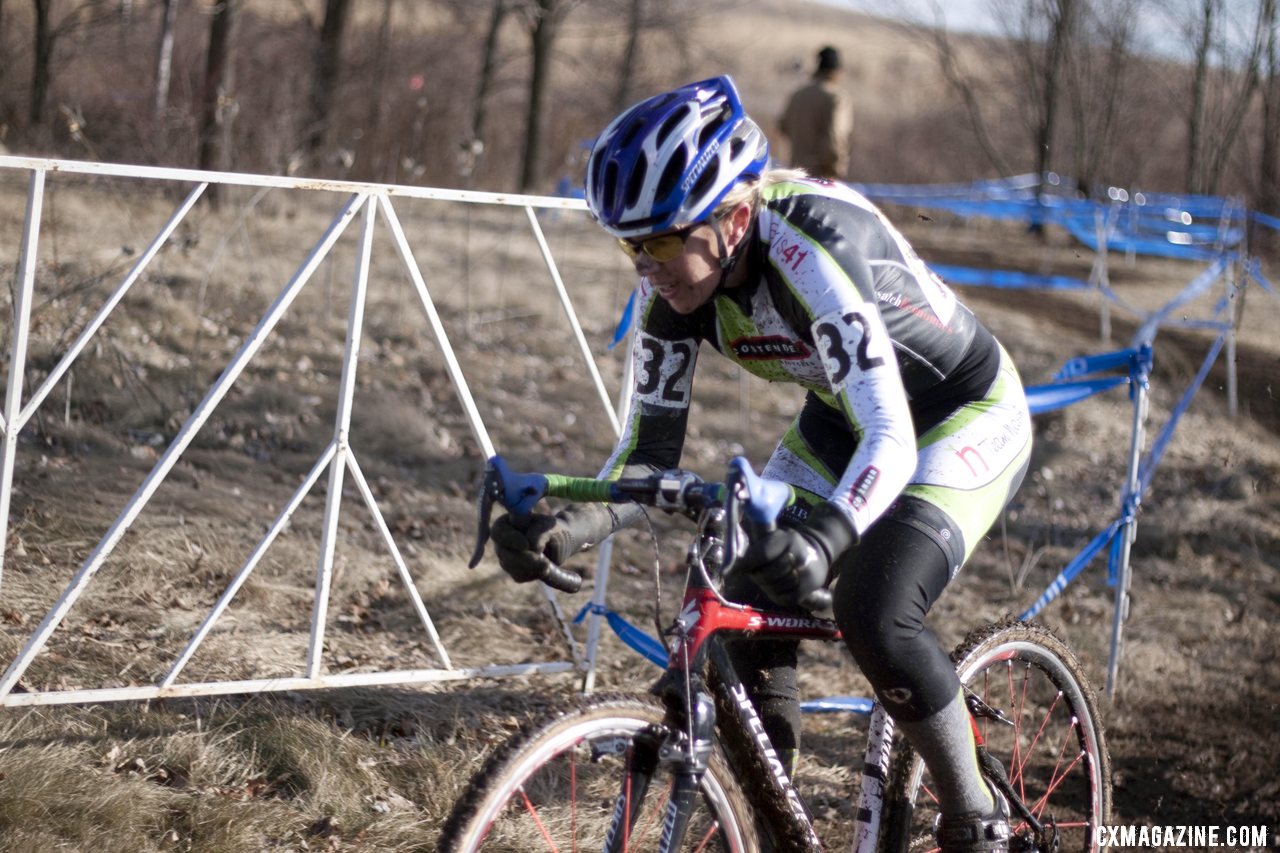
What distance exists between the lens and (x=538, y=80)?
19.1 meters

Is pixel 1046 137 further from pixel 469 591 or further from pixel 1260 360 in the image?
pixel 469 591

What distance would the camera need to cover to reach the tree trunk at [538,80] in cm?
1888

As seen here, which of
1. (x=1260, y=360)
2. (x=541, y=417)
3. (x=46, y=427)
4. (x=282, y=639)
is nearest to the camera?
(x=282, y=639)

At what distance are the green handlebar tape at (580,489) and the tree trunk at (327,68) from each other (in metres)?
11.6

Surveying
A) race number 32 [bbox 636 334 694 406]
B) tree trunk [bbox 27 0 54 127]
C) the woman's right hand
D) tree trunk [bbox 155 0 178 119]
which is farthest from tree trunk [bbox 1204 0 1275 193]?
tree trunk [bbox 27 0 54 127]

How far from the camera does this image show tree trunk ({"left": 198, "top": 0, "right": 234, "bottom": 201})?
11.5 meters

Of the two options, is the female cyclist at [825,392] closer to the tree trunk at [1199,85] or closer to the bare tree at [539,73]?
the tree trunk at [1199,85]

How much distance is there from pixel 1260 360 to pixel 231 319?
8.43 meters

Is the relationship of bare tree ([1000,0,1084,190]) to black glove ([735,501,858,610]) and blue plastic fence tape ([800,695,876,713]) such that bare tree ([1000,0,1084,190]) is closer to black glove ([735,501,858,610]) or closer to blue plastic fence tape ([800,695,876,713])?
blue plastic fence tape ([800,695,876,713])

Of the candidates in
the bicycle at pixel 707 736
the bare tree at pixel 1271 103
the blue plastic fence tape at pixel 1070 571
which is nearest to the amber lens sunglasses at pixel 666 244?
the bicycle at pixel 707 736

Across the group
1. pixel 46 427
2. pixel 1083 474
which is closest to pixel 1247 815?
pixel 1083 474

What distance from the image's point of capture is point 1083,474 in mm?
8867

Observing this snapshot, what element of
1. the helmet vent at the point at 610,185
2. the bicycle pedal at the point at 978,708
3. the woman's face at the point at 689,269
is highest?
the helmet vent at the point at 610,185

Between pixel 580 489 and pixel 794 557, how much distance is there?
1.70 feet
